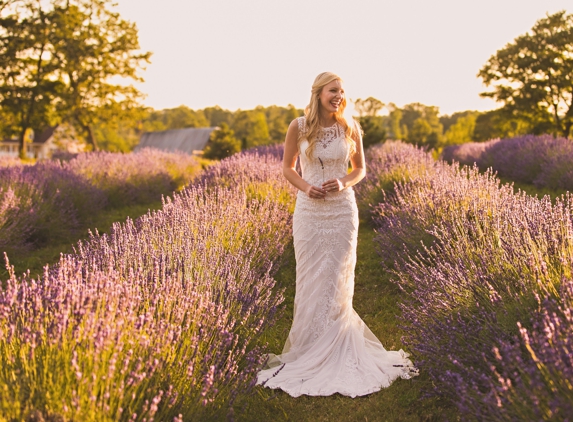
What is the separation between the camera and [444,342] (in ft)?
9.94

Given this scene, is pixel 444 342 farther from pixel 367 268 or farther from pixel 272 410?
pixel 367 268

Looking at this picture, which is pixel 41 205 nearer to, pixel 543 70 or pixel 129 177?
pixel 129 177

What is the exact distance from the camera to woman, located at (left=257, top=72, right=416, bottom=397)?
3.76 m

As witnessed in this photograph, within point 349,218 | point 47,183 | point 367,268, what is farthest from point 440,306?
point 47,183

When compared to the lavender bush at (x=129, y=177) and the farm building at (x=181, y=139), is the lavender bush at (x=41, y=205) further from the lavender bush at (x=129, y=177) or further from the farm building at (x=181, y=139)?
the farm building at (x=181, y=139)

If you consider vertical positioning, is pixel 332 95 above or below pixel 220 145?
above

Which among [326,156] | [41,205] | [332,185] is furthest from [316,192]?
[41,205]

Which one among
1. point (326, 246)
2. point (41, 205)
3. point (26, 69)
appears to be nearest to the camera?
point (326, 246)

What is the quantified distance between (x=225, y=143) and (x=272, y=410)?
3813cm

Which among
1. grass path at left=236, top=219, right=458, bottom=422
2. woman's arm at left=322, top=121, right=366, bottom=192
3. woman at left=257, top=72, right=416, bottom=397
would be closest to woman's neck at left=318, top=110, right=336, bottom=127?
woman at left=257, top=72, right=416, bottom=397

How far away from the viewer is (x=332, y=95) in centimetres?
378

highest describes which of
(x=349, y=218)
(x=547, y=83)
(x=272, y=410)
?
(x=547, y=83)

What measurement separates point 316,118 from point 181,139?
46.6m

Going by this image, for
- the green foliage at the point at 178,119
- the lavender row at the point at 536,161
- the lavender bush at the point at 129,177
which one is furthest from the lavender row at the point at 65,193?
the green foliage at the point at 178,119
